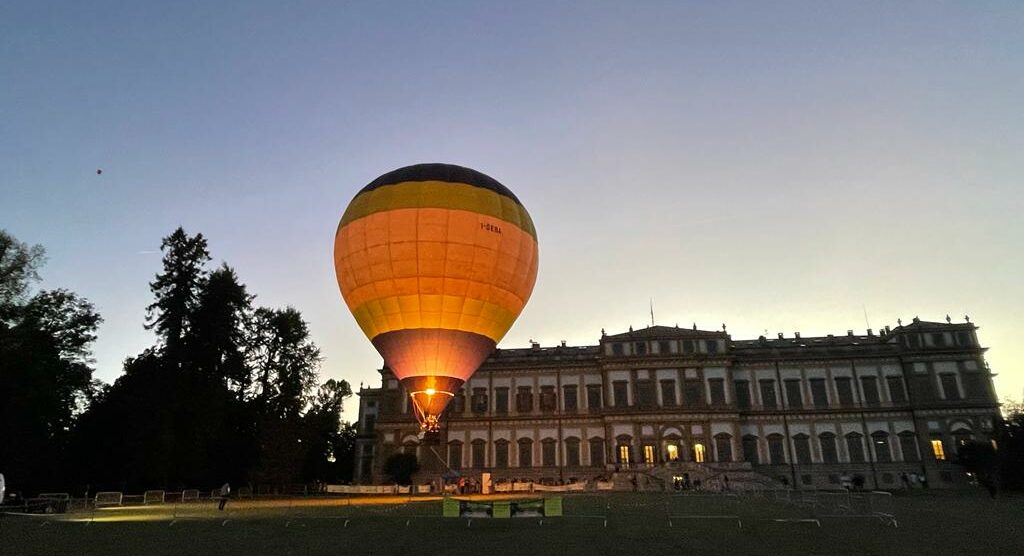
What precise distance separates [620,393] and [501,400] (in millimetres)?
10740

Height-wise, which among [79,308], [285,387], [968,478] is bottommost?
[968,478]

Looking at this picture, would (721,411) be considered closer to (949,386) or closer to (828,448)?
(828,448)

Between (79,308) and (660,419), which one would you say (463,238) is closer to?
(79,308)

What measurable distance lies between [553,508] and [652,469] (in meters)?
31.5

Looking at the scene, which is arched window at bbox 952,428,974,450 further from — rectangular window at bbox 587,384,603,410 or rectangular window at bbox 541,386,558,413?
rectangular window at bbox 541,386,558,413

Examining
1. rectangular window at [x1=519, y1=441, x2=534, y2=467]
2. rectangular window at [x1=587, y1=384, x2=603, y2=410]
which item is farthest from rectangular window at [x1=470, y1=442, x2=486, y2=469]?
rectangular window at [x1=587, y1=384, x2=603, y2=410]

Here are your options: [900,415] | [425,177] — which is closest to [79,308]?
[425,177]

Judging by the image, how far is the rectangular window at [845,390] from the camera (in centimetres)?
5028

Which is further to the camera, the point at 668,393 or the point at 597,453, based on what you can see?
the point at 597,453

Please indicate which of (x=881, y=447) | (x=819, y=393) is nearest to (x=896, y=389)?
(x=881, y=447)

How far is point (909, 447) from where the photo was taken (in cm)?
4809

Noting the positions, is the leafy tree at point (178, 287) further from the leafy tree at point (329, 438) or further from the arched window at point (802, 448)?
the arched window at point (802, 448)

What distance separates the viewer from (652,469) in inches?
1817

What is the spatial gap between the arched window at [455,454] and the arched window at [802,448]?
1118 inches
